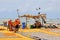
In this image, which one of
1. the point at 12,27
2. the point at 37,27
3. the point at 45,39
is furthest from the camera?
the point at 37,27

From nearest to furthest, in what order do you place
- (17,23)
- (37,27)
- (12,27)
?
(17,23) → (12,27) → (37,27)

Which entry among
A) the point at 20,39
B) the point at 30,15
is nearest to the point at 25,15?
the point at 30,15

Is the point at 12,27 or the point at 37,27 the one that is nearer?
the point at 12,27

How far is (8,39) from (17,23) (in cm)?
681

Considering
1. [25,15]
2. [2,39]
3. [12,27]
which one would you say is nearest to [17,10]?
[25,15]

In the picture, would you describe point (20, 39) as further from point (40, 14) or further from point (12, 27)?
point (40, 14)

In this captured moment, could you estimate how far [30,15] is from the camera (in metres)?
37.0

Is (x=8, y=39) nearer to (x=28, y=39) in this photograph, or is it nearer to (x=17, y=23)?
(x=28, y=39)

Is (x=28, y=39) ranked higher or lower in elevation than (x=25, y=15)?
lower

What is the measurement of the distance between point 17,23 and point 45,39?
24.8ft

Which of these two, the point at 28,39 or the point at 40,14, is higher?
the point at 40,14

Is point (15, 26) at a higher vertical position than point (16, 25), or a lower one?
lower

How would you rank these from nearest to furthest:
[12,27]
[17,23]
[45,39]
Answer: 1. [45,39]
2. [17,23]
3. [12,27]

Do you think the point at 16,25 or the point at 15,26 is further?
the point at 15,26
